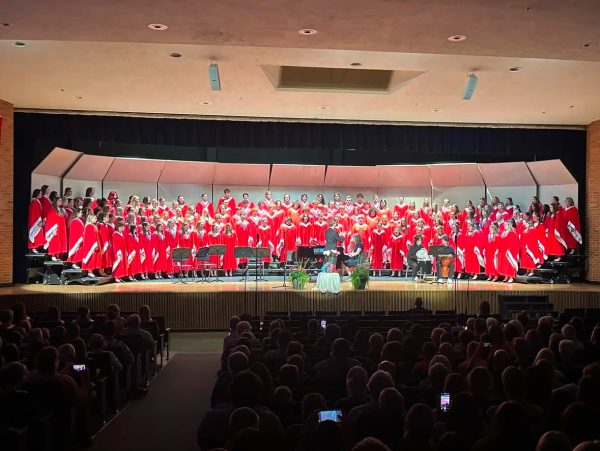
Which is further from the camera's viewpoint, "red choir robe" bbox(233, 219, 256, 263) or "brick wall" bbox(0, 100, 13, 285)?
"red choir robe" bbox(233, 219, 256, 263)

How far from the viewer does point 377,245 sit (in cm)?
1975

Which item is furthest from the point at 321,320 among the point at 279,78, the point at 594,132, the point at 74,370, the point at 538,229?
the point at 594,132

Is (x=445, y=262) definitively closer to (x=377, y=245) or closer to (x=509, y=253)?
(x=509, y=253)

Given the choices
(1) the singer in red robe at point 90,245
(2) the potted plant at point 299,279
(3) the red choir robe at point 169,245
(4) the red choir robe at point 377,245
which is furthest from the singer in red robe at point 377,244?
(1) the singer in red robe at point 90,245

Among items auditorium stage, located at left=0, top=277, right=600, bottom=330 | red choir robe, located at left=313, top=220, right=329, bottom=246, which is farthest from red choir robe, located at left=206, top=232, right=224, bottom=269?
auditorium stage, located at left=0, top=277, right=600, bottom=330

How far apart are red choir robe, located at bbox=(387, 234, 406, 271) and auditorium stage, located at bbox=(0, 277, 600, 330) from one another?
426 centimetres

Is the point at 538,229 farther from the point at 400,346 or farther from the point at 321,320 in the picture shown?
the point at 400,346

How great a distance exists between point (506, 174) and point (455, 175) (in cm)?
158

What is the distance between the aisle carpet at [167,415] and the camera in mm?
6984

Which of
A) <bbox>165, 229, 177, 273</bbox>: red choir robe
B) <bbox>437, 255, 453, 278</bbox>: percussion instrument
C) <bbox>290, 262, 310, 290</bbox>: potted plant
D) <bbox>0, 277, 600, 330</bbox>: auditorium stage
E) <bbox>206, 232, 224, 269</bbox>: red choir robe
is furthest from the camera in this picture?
<bbox>206, 232, 224, 269</bbox>: red choir robe

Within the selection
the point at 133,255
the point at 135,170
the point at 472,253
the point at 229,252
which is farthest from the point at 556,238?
the point at 135,170

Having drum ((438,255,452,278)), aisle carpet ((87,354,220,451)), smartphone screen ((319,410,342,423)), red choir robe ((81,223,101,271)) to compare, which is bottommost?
aisle carpet ((87,354,220,451))

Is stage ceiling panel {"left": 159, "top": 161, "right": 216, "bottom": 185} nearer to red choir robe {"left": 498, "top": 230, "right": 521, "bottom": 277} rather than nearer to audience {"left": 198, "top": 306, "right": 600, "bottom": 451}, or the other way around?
red choir robe {"left": 498, "top": 230, "right": 521, "bottom": 277}

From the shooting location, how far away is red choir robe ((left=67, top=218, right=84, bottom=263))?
52.8 ft
